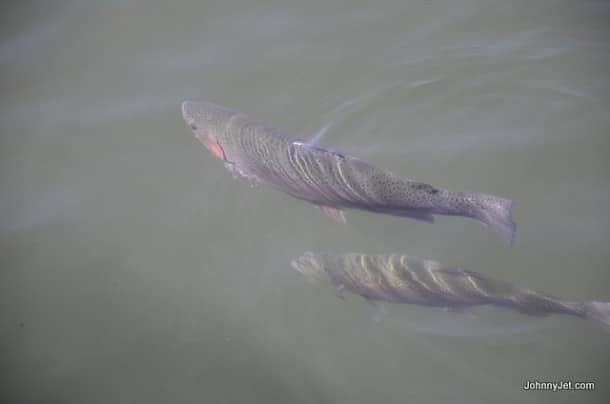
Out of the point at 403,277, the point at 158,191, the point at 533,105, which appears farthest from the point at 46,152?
the point at 533,105

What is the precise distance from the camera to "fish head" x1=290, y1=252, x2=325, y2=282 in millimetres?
4000

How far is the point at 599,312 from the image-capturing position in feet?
10.9

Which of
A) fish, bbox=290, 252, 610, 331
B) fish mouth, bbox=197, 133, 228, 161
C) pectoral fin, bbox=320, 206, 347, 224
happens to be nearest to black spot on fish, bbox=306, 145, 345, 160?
pectoral fin, bbox=320, 206, 347, 224

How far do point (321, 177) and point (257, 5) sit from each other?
3.95m

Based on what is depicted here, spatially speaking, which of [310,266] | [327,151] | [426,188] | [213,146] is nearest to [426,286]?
[426,188]

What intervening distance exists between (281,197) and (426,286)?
1.74 m

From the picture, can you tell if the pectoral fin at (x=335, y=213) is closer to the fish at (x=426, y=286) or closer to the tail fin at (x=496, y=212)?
the fish at (x=426, y=286)

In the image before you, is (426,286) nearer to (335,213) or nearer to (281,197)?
(335,213)

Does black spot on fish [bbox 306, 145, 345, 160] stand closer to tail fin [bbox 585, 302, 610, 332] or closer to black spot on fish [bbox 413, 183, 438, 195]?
black spot on fish [bbox 413, 183, 438, 195]

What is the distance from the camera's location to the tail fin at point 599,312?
329 cm

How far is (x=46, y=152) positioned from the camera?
537cm

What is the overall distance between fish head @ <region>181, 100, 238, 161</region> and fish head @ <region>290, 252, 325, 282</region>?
4.43ft

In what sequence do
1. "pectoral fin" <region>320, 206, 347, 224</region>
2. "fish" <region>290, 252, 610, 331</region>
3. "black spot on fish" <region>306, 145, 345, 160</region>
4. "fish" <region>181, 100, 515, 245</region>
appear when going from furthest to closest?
"pectoral fin" <region>320, 206, 347, 224</region>
"black spot on fish" <region>306, 145, 345, 160</region>
"fish" <region>181, 100, 515, 245</region>
"fish" <region>290, 252, 610, 331</region>

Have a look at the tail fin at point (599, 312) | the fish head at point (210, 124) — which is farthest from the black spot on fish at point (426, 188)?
the fish head at point (210, 124)
